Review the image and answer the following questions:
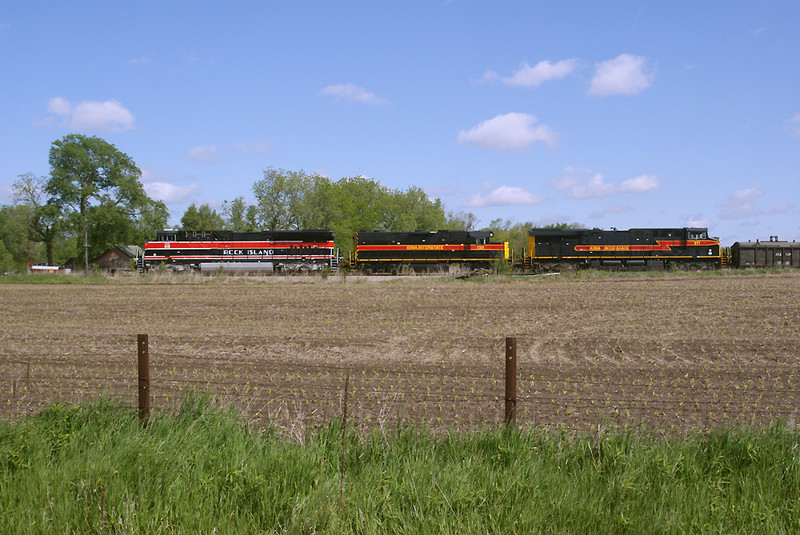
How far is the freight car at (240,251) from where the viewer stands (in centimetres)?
3975

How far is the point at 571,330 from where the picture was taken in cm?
1427

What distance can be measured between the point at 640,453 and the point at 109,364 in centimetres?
939

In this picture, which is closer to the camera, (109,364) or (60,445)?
(60,445)

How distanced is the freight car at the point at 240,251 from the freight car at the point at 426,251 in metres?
2.89

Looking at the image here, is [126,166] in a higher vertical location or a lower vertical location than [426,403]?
higher

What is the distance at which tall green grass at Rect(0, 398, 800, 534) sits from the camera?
3883 mm

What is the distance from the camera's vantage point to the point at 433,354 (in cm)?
1134

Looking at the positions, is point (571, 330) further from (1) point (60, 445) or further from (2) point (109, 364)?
(1) point (60, 445)

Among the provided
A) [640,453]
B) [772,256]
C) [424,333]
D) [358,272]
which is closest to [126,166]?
[358,272]

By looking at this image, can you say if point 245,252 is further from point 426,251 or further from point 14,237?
point 14,237

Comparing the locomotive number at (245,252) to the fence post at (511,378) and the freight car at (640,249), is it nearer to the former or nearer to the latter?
the freight car at (640,249)

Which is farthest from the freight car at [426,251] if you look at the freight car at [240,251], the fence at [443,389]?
the fence at [443,389]

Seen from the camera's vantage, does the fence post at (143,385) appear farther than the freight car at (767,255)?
No

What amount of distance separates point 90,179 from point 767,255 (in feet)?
214
